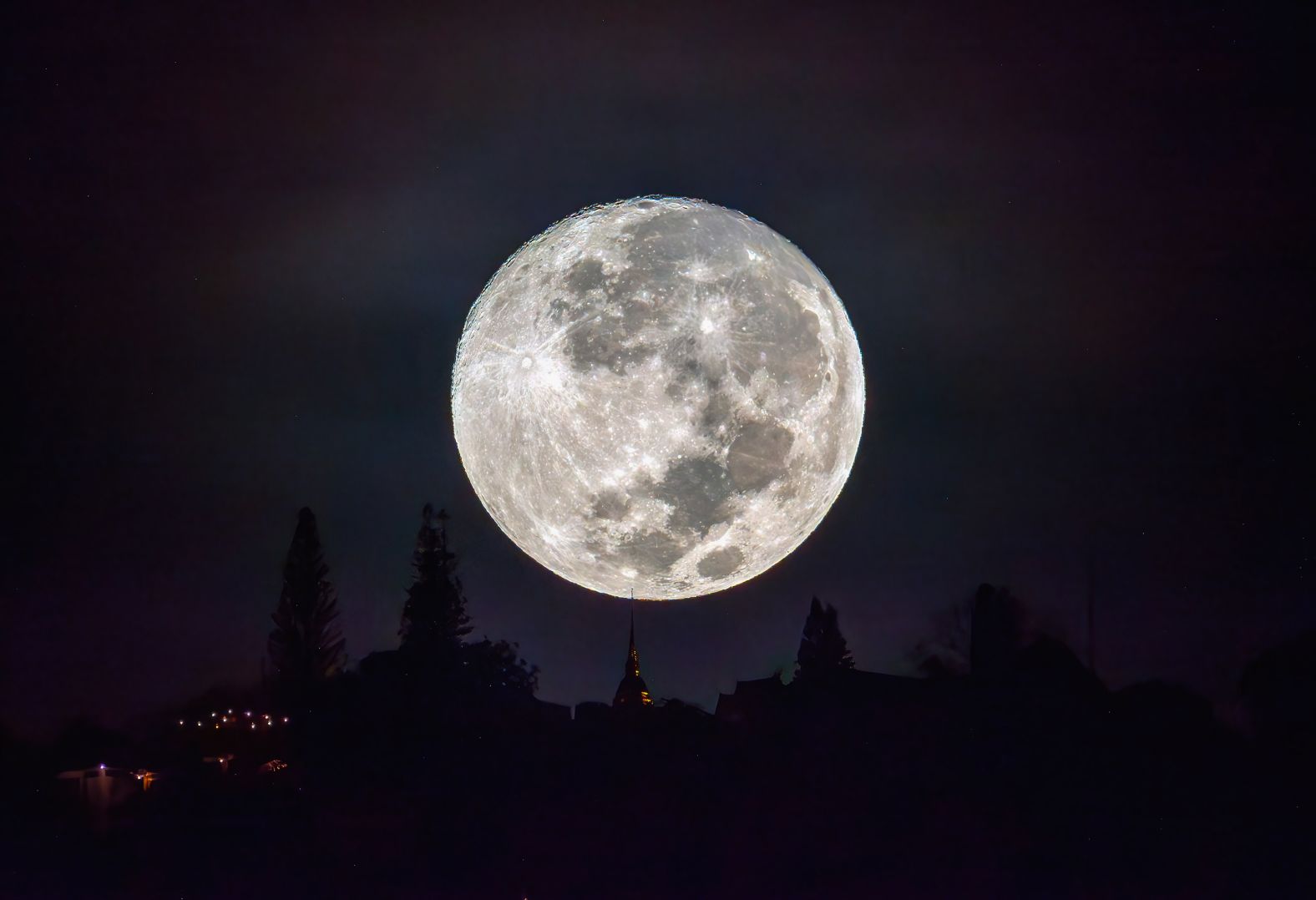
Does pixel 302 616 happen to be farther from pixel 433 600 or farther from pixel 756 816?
pixel 756 816

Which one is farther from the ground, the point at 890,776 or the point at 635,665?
the point at 635,665

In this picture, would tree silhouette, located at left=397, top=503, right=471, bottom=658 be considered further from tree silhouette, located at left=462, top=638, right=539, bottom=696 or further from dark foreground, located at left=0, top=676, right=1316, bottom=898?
dark foreground, located at left=0, top=676, right=1316, bottom=898

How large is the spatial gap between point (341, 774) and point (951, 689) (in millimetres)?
17971

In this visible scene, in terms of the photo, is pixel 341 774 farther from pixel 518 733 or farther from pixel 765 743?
pixel 765 743

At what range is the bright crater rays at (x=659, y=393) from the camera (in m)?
18.9

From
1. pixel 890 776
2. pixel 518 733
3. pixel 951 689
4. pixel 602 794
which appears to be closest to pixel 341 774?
pixel 518 733

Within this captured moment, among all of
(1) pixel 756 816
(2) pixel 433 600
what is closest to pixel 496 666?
(2) pixel 433 600

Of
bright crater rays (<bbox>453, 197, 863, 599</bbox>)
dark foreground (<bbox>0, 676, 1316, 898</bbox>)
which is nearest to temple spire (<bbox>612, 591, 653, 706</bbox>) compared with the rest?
dark foreground (<bbox>0, 676, 1316, 898</bbox>)

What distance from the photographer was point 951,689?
116 feet

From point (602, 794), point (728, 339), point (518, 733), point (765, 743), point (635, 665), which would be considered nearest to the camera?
point (728, 339)

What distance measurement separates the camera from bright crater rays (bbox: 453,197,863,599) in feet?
62.1

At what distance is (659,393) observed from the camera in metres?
18.9

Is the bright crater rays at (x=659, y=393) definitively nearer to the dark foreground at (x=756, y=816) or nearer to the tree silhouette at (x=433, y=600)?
the dark foreground at (x=756, y=816)

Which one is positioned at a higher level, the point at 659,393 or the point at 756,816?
the point at 659,393
